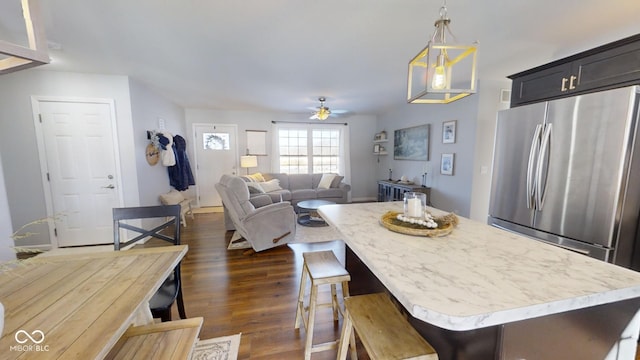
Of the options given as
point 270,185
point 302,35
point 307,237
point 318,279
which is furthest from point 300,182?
point 318,279

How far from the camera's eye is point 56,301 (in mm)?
915

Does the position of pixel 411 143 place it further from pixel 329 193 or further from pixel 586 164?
pixel 586 164

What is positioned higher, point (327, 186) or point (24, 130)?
point (24, 130)

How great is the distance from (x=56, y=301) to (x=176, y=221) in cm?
76

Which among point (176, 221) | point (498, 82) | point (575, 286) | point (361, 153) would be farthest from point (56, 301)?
point (361, 153)

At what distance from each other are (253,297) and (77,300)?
145 cm

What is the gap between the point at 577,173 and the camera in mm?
1841

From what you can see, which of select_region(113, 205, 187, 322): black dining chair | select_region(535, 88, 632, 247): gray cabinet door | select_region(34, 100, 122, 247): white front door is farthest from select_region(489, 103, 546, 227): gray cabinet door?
select_region(34, 100, 122, 247): white front door

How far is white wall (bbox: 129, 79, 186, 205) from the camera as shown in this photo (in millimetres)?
3388

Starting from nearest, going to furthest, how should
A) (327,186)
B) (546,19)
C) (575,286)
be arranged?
(575,286), (546,19), (327,186)

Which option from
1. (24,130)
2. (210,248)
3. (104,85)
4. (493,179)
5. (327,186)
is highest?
(104,85)

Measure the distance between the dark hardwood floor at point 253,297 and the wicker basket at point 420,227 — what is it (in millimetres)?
951

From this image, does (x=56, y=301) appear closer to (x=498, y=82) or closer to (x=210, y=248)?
(x=210, y=248)
